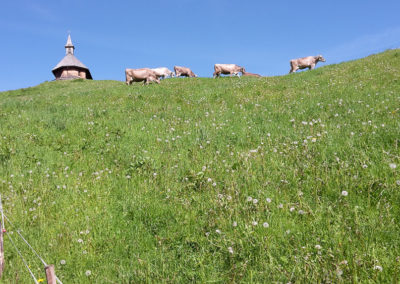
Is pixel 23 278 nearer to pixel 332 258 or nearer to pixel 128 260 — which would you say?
pixel 128 260

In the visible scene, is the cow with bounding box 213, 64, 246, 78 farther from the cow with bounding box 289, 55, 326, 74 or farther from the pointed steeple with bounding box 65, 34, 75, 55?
the pointed steeple with bounding box 65, 34, 75, 55

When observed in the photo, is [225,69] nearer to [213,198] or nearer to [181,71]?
[181,71]

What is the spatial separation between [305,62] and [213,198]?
34.1 m

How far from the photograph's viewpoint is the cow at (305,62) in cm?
3416

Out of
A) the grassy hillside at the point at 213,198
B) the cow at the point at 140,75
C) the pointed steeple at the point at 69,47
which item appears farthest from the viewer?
the pointed steeple at the point at 69,47

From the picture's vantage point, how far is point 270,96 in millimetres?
12312

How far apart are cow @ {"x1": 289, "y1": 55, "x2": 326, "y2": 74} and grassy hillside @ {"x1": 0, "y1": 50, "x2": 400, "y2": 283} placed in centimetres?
2756

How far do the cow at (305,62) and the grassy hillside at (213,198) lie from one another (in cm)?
2756

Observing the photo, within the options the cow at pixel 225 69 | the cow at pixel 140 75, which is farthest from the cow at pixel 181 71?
the cow at pixel 140 75

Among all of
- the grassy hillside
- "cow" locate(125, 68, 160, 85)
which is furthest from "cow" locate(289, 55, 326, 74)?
the grassy hillside

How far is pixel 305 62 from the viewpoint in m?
34.1

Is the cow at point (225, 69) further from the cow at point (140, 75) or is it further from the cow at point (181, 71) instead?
the cow at point (181, 71)

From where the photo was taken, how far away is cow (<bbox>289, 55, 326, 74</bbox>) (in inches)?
1345

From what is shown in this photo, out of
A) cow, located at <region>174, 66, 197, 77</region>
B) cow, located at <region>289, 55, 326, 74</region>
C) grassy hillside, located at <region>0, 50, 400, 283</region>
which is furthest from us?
cow, located at <region>174, 66, 197, 77</region>
